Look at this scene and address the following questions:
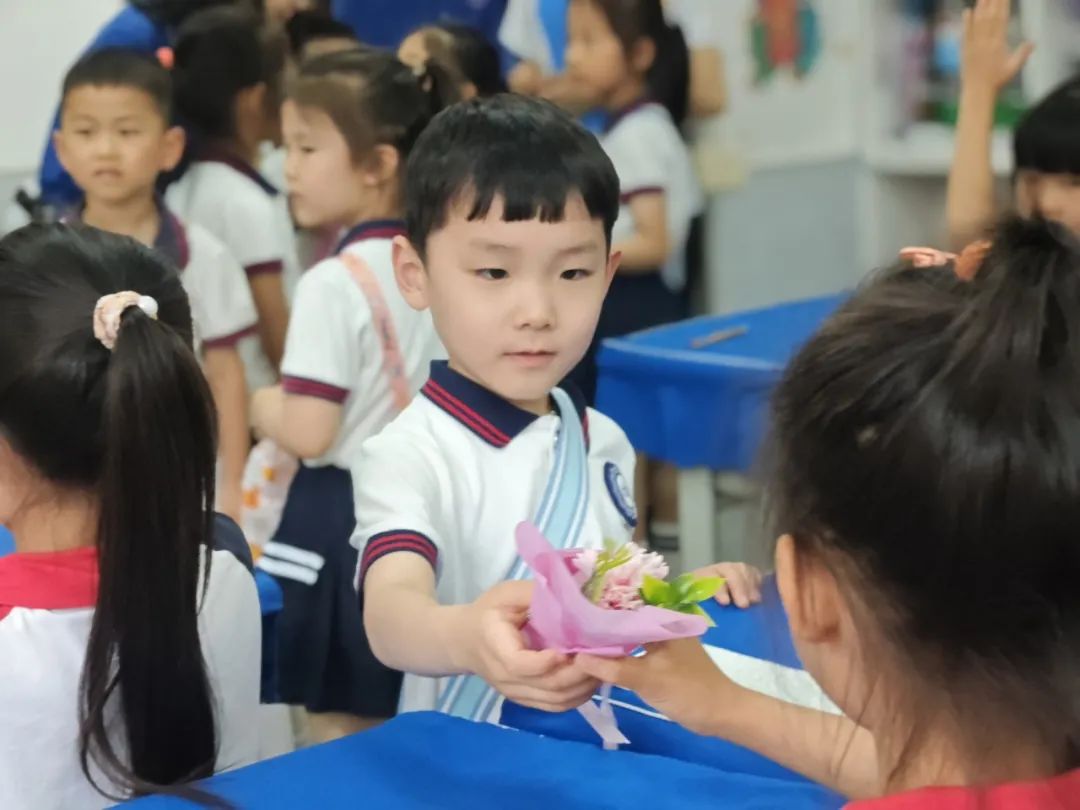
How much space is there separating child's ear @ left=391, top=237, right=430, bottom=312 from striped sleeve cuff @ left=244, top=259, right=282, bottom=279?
1.36 meters

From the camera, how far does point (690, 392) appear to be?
7.48 feet

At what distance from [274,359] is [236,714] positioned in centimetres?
145

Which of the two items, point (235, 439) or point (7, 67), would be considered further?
point (7, 67)

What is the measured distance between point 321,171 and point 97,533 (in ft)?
3.22

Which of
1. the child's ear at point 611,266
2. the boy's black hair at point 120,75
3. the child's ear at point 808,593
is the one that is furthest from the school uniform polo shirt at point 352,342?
the child's ear at point 808,593

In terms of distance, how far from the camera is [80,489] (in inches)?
45.5

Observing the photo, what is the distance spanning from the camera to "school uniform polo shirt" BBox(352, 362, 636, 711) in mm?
1225

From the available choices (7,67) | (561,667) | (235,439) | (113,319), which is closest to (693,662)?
(561,667)

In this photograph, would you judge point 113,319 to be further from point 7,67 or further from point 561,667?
point 7,67

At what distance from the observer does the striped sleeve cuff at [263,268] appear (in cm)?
266

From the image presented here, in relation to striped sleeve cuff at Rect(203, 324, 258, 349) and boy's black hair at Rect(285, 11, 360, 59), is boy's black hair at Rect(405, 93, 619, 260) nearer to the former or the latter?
striped sleeve cuff at Rect(203, 324, 258, 349)

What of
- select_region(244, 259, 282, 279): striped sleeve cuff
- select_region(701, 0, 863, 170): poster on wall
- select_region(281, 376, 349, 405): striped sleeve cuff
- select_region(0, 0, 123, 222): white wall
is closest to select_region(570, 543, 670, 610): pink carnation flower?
select_region(281, 376, 349, 405): striped sleeve cuff

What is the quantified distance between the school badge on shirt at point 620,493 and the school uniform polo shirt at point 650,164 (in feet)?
5.30

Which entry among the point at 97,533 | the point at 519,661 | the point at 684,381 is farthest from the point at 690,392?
the point at 519,661
